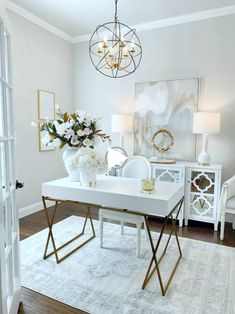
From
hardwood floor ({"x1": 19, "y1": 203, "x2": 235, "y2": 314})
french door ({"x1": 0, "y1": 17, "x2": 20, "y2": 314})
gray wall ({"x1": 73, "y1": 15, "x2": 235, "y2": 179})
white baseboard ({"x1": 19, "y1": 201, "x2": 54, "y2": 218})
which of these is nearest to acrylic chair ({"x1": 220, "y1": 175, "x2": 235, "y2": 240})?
hardwood floor ({"x1": 19, "y1": 203, "x2": 235, "y2": 314})

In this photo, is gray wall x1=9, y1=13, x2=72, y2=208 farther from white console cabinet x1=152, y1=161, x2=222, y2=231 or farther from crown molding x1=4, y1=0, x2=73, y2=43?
white console cabinet x1=152, y1=161, x2=222, y2=231

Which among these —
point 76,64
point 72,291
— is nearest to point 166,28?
point 76,64

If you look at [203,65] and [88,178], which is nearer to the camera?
[88,178]

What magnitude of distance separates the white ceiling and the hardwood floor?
2910mm

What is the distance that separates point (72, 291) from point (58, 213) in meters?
1.93

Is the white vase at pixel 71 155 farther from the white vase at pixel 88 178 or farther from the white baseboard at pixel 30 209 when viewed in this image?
the white baseboard at pixel 30 209

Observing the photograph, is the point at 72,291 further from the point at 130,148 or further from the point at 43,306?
the point at 130,148

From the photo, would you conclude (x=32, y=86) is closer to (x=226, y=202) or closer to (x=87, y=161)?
(x=87, y=161)

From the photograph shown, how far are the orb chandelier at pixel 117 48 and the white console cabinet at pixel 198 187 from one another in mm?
1496

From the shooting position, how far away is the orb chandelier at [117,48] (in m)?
2.25

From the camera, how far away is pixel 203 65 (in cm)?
345

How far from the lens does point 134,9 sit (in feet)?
10.7

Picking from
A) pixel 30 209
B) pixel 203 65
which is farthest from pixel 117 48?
pixel 30 209

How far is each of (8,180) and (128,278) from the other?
133cm
